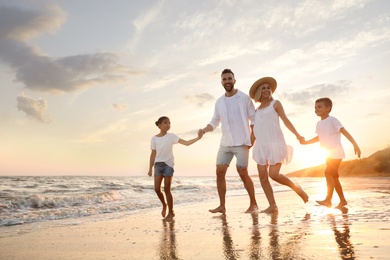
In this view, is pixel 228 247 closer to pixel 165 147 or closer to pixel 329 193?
pixel 329 193

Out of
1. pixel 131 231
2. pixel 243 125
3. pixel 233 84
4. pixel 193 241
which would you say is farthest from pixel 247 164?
pixel 193 241

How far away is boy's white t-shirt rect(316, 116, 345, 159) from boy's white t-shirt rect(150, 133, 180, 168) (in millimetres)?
2850

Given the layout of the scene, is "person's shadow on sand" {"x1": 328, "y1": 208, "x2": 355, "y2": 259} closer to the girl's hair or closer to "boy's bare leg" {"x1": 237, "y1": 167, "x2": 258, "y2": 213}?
"boy's bare leg" {"x1": 237, "y1": 167, "x2": 258, "y2": 213}

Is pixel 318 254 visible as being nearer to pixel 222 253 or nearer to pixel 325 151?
pixel 222 253

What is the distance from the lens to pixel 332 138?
6785 mm

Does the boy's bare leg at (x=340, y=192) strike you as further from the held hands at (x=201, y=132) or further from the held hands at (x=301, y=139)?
the held hands at (x=201, y=132)

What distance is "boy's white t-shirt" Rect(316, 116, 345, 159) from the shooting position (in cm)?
677

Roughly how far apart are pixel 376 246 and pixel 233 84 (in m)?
4.41

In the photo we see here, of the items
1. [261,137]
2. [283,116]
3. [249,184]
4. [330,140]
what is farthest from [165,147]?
[330,140]

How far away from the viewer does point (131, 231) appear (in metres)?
4.93

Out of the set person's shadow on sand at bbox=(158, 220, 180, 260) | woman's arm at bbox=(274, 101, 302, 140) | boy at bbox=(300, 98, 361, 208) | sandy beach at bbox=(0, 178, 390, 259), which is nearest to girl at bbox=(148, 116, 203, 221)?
woman's arm at bbox=(274, 101, 302, 140)

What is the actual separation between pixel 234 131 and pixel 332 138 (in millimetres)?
1797

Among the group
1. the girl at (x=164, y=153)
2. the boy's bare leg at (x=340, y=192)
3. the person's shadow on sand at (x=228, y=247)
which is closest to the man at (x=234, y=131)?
the girl at (x=164, y=153)

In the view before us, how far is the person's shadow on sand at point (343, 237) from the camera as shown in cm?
260
